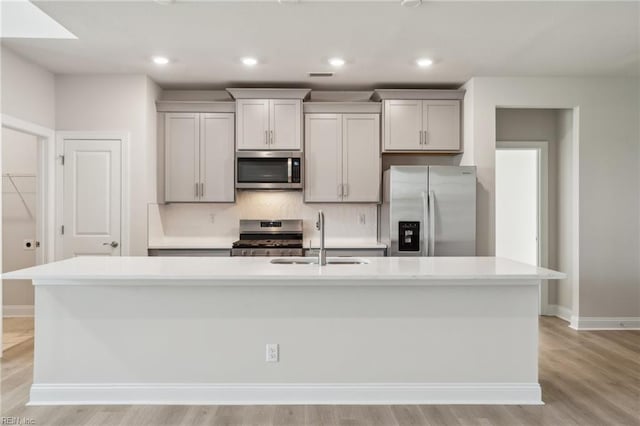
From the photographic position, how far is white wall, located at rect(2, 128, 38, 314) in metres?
5.00

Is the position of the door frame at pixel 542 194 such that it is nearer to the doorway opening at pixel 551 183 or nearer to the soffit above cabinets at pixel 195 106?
the doorway opening at pixel 551 183

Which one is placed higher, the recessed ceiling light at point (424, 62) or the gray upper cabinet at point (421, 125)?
the recessed ceiling light at point (424, 62)

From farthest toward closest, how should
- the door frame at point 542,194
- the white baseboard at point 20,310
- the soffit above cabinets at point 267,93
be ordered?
1. the door frame at point 542,194
2. the white baseboard at point 20,310
3. the soffit above cabinets at point 267,93

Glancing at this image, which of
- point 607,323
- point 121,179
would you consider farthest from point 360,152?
point 607,323

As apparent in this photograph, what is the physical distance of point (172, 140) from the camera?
4828 millimetres

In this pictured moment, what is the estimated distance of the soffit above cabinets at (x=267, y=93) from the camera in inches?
186

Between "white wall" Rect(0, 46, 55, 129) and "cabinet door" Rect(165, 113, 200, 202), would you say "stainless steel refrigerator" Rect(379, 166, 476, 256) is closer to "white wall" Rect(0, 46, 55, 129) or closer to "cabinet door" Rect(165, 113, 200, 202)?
"cabinet door" Rect(165, 113, 200, 202)

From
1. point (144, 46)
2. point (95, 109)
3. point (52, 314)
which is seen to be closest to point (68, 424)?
point (52, 314)

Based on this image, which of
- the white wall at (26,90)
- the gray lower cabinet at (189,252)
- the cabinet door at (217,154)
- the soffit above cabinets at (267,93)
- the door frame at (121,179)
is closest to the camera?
the white wall at (26,90)

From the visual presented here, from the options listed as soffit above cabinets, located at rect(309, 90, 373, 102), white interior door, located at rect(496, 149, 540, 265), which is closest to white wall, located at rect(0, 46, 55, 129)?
soffit above cabinets, located at rect(309, 90, 373, 102)

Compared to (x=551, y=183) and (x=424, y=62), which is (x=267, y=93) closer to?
(x=424, y=62)

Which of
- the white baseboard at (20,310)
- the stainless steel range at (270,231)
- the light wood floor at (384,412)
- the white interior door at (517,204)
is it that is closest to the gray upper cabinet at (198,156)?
the stainless steel range at (270,231)

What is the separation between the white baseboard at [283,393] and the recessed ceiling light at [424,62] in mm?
2795

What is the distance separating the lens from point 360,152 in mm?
4852
